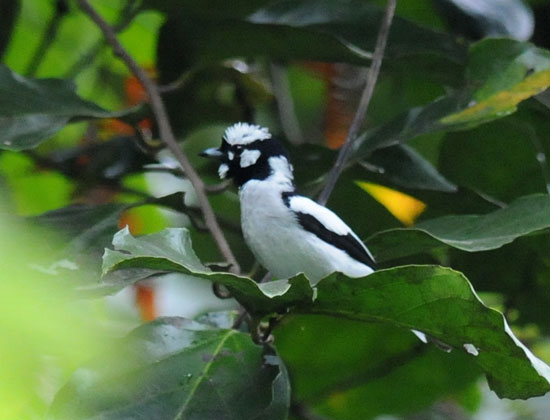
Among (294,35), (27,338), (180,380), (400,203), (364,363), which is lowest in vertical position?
(364,363)

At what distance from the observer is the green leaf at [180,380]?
1.26 meters

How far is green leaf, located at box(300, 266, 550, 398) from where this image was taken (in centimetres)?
118

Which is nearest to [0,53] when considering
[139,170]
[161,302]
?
[139,170]

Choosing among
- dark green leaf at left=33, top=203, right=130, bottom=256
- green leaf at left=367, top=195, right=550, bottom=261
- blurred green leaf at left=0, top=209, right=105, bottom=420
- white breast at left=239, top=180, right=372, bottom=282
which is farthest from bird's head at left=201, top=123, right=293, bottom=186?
blurred green leaf at left=0, top=209, right=105, bottom=420

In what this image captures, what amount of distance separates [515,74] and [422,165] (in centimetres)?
29

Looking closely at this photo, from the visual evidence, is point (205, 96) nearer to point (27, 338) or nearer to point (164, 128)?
point (164, 128)

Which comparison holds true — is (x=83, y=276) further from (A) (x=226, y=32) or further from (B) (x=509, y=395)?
(A) (x=226, y=32)

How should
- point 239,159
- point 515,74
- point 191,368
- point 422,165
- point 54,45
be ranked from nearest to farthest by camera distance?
point 191,368
point 515,74
point 422,165
point 239,159
point 54,45

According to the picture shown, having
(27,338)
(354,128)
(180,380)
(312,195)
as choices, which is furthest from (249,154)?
(27,338)

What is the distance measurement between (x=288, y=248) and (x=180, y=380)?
604mm

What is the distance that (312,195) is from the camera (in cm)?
205

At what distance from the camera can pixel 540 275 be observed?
2.25m

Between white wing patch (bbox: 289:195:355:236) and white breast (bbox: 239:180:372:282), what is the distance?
3 centimetres

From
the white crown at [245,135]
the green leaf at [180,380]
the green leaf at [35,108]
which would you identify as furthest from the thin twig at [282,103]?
the green leaf at [180,380]
